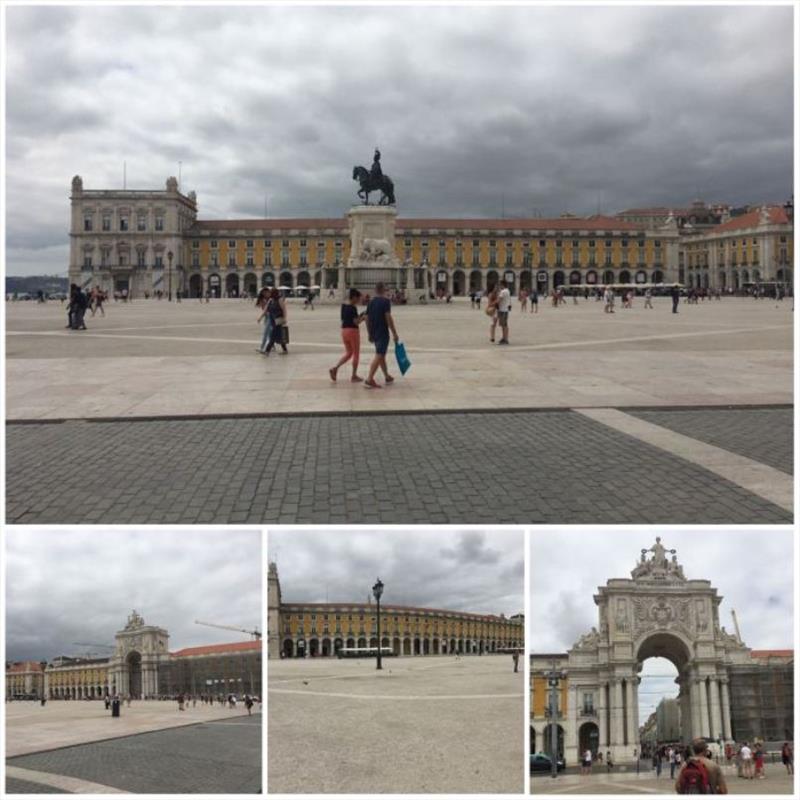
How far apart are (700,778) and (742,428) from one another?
14.1 ft

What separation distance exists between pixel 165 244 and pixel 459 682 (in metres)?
110

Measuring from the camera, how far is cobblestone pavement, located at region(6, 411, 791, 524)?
5602 mm

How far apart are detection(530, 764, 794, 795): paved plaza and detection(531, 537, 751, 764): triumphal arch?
0.49ft

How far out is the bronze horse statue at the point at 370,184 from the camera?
59.0 metres

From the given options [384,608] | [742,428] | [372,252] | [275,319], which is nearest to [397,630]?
[384,608]

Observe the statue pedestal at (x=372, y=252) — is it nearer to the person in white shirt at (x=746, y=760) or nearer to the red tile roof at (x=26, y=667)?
the red tile roof at (x=26, y=667)

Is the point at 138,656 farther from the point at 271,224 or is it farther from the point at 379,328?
the point at 271,224

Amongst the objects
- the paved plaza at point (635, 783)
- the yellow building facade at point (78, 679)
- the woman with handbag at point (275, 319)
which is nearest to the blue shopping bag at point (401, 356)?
the woman with handbag at point (275, 319)

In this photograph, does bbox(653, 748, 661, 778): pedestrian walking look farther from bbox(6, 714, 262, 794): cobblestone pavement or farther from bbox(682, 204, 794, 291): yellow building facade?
bbox(682, 204, 794, 291): yellow building facade

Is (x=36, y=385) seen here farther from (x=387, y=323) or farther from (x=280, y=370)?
(x=387, y=323)

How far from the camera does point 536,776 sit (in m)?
4.70

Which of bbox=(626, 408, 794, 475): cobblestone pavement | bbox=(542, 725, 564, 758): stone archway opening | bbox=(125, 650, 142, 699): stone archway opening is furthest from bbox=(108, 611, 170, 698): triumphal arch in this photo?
bbox=(626, 408, 794, 475): cobblestone pavement

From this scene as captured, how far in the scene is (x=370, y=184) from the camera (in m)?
59.0

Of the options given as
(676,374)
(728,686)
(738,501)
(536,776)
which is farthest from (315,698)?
(676,374)
